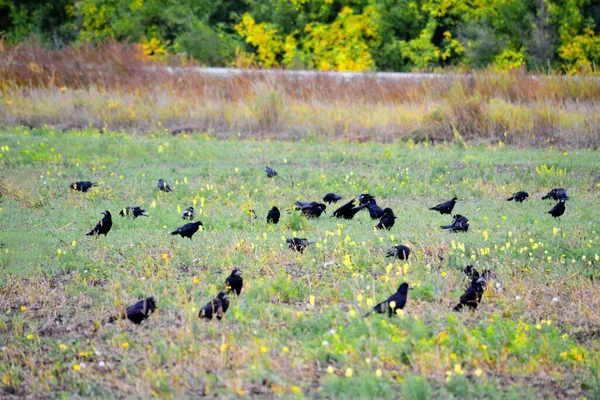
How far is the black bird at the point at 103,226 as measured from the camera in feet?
32.2

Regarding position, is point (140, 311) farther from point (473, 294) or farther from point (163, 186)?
point (163, 186)

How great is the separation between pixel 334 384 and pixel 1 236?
19.4 feet

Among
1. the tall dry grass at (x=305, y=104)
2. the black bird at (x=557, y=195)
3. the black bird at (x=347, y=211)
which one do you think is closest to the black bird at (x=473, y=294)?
the black bird at (x=347, y=211)

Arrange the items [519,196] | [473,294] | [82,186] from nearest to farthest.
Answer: [473,294], [519,196], [82,186]

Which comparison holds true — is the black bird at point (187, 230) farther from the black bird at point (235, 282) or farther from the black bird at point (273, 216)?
the black bird at point (235, 282)

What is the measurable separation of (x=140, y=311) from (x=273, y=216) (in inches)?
157

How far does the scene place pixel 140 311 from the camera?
272 inches

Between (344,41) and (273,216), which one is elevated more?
(273,216)

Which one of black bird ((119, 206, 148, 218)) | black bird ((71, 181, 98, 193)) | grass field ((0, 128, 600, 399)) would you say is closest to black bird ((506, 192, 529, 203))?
grass field ((0, 128, 600, 399))

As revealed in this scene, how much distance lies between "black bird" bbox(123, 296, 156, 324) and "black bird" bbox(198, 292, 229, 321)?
0.45 m

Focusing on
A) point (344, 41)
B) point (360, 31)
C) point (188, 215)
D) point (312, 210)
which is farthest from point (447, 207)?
point (344, 41)

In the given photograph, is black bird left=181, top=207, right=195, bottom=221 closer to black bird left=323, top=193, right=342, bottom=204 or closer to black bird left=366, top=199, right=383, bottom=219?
black bird left=323, top=193, right=342, bottom=204

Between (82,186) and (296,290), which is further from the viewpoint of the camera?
(82,186)

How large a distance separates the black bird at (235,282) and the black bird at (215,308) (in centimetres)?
48
